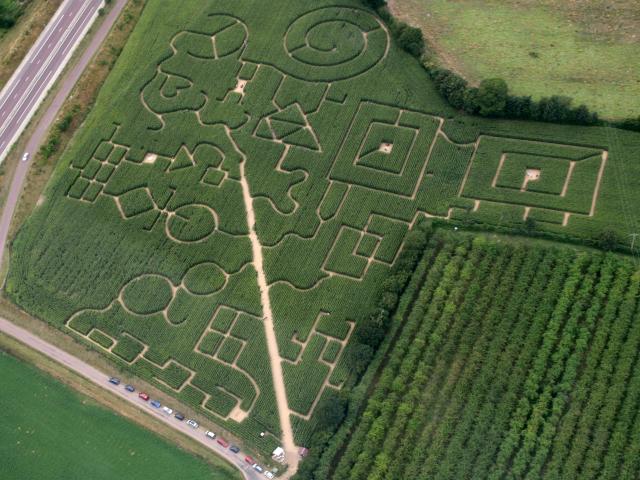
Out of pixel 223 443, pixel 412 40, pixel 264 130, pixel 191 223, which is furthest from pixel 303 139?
pixel 223 443

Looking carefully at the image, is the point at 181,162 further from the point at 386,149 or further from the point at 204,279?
the point at 386,149

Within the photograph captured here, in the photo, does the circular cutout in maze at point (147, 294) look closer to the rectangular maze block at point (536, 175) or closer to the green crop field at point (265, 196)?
the green crop field at point (265, 196)

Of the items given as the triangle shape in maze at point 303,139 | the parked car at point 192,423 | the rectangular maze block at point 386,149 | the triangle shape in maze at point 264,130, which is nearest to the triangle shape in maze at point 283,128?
the triangle shape in maze at point 303,139

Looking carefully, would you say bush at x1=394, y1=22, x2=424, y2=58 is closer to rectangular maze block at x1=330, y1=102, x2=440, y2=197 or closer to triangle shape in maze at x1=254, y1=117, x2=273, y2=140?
rectangular maze block at x1=330, y1=102, x2=440, y2=197

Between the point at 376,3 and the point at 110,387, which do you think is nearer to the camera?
the point at 110,387

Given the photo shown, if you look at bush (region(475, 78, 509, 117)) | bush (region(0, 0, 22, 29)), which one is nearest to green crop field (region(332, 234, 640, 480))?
bush (region(475, 78, 509, 117))

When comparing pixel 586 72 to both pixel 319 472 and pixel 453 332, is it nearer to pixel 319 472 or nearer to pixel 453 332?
pixel 453 332

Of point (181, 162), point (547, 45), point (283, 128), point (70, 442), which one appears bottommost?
point (70, 442)

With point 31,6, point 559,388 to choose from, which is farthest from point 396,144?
point 31,6

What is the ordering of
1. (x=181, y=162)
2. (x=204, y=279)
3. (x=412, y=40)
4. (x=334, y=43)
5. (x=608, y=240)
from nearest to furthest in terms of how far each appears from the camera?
(x=608, y=240) → (x=204, y=279) → (x=412, y=40) → (x=181, y=162) → (x=334, y=43)
